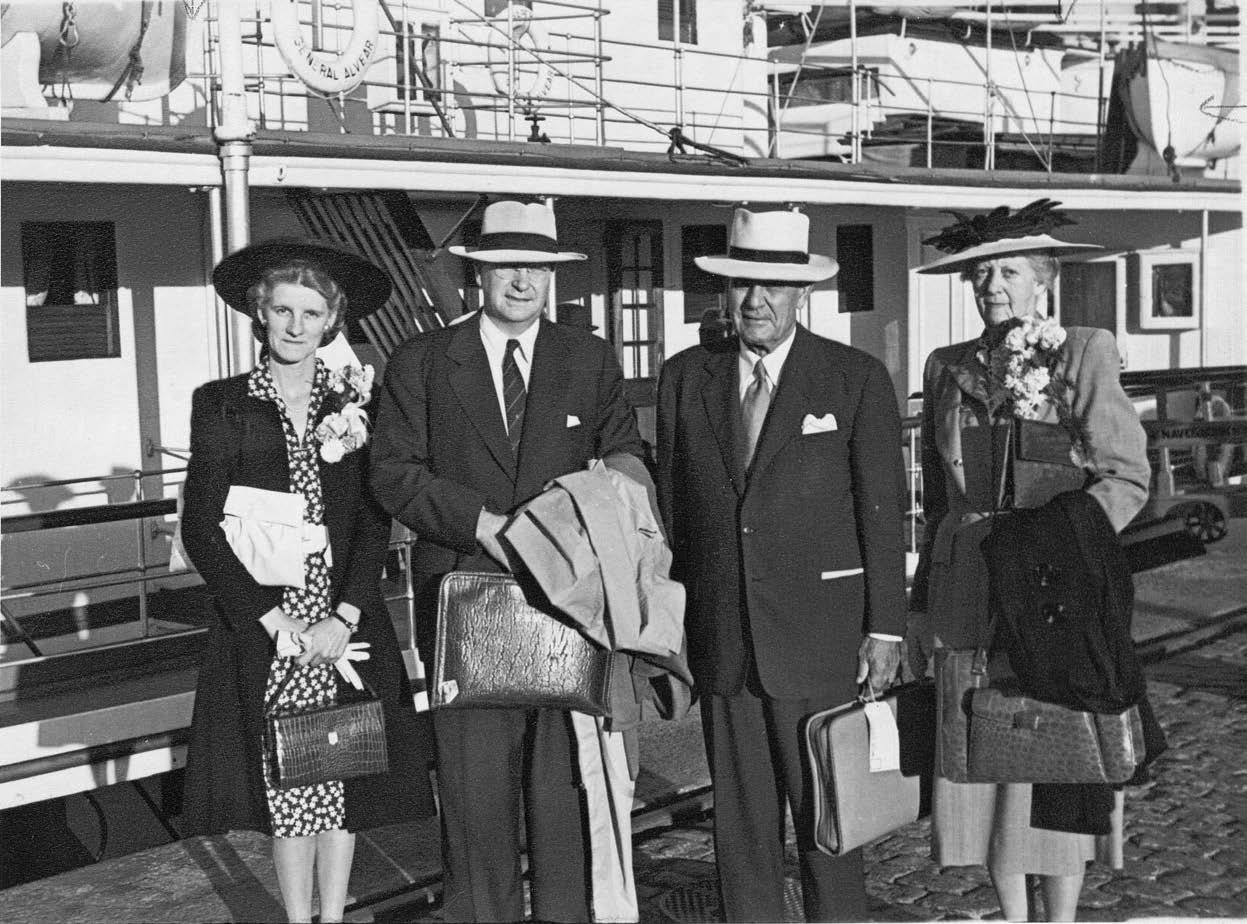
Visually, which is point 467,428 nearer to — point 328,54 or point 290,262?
point 290,262

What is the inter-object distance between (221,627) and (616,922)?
1380 mm

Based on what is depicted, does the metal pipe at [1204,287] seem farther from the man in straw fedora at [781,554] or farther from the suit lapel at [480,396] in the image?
the suit lapel at [480,396]

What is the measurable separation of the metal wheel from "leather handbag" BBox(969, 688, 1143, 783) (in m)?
8.90

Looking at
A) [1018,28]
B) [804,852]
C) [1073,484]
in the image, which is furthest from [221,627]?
[1018,28]

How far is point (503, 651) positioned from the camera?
14.1 ft

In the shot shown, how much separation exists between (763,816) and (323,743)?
125 centimetres

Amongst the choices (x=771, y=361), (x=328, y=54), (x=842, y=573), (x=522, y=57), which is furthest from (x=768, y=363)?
(x=522, y=57)

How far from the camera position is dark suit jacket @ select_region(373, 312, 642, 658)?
4.38 meters

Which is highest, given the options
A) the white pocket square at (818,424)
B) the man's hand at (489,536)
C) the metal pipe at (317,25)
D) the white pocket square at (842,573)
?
the metal pipe at (317,25)

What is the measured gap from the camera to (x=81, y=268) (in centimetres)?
937

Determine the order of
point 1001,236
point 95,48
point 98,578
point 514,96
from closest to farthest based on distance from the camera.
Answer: point 1001,236
point 98,578
point 95,48
point 514,96

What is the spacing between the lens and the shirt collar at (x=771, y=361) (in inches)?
178

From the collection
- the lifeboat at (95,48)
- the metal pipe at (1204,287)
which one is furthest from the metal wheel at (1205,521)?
the lifeboat at (95,48)

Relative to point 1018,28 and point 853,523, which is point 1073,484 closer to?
point 853,523
